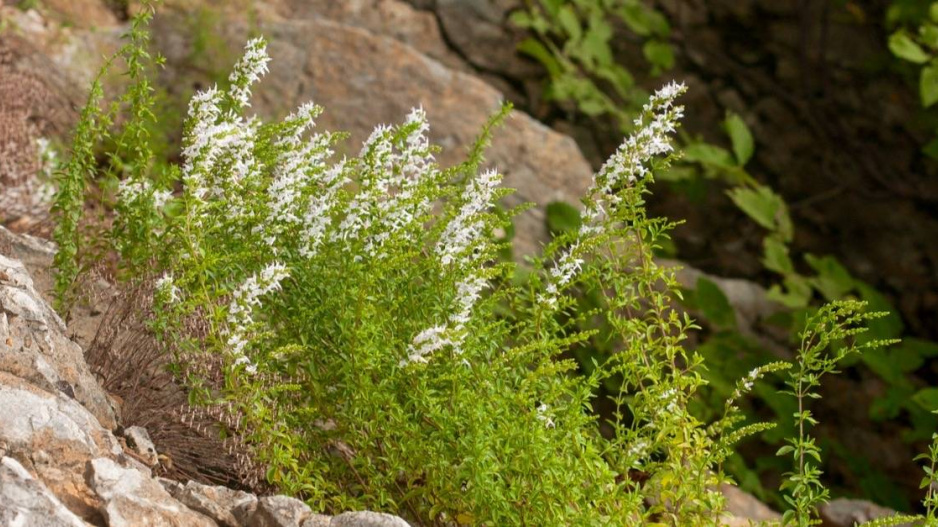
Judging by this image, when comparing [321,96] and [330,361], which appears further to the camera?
[321,96]

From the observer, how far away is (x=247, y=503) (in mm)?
2016

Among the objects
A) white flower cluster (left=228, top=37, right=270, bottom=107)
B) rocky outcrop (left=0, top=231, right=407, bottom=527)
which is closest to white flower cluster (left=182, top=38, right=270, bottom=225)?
white flower cluster (left=228, top=37, right=270, bottom=107)

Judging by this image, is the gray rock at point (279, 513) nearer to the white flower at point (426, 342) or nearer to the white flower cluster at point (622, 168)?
the white flower at point (426, 342)

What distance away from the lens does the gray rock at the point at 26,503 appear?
5.24 feet

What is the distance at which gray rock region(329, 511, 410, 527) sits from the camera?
1908 millimetres

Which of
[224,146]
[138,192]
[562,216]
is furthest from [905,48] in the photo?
[138,192]

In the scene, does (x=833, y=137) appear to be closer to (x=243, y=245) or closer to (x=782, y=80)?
(x=782, y=80)

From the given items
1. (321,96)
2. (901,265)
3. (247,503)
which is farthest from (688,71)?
(247,503)

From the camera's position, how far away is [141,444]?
2230 mm

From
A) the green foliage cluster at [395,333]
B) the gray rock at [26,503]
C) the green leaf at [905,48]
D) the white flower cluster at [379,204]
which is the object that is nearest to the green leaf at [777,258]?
the green leaf at [905,48]

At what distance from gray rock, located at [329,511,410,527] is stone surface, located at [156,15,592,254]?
2.52 metres

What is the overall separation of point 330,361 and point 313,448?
0.63 ft

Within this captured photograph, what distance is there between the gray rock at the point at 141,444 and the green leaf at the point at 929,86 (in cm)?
357

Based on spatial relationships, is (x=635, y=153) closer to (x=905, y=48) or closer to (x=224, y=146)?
(x=224, y=146)
